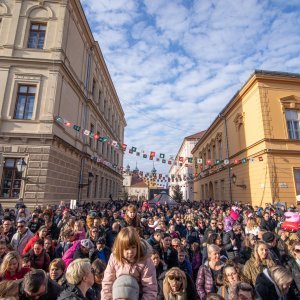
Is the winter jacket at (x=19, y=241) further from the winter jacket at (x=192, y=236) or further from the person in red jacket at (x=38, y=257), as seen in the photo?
the winter jacket at (x=192, y=236)

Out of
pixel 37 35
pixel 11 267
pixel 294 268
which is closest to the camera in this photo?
pixel 11 267

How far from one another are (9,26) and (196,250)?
17474 mm

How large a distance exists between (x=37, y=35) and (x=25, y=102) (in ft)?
16.0

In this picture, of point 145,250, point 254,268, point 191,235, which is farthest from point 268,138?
point 145,250

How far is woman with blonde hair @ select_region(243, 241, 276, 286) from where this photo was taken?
3740 mm

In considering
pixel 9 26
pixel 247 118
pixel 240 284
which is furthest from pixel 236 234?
pixel 9 26

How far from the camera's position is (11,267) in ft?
10.9

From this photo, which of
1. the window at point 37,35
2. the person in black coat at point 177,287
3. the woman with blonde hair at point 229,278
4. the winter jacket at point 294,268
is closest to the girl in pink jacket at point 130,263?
the person in black coat at point 177,287

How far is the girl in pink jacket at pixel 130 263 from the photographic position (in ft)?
7.14

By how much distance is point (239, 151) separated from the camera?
20.3 metres

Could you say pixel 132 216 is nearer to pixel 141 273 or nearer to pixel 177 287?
pixel 177 287

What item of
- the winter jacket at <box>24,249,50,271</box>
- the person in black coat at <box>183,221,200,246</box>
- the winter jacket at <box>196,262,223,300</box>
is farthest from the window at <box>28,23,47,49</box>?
the winter jacket at <box>196,262,223,300</box>

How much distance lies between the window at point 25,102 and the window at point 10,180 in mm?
2830

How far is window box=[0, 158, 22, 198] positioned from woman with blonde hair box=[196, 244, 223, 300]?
492 inches
